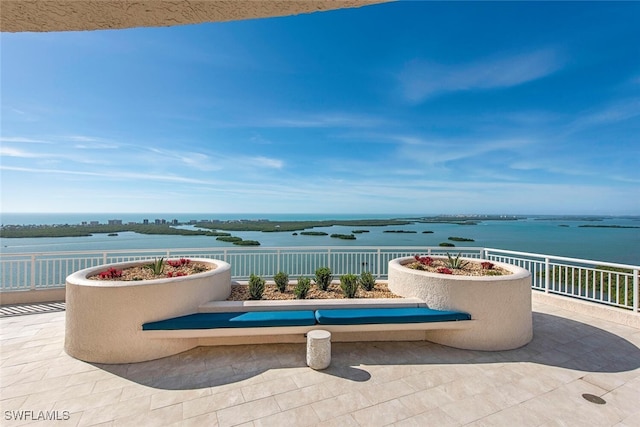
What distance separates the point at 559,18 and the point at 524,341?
8.98 metres

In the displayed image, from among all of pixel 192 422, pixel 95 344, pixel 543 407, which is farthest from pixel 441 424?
pixel 95 344

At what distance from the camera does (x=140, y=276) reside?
14.5 ft

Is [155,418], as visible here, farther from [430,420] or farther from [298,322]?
[430,420]

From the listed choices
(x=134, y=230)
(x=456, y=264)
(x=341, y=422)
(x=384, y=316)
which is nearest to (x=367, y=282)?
(x=384, y=316)

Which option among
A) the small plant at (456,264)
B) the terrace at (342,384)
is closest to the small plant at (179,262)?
the terrace at (342,384)

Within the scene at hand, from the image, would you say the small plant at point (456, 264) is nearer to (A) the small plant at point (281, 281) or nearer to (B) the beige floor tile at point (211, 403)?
(A) the small plant at point (281, 281)

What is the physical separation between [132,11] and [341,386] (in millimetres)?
3671

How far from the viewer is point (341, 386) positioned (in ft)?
9.72

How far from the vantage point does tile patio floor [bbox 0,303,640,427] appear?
249 centimetres

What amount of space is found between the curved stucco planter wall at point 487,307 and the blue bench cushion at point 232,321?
205cm

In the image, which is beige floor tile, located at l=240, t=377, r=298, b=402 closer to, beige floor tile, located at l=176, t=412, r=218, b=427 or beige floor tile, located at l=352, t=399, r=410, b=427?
beige floor tile, located at l=176, t=412, r=218, b=427

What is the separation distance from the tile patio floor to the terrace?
0.04 feet

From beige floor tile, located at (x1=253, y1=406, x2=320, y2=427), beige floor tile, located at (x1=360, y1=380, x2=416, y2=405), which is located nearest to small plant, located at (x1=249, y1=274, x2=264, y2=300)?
beige floor tile, located at (x1=253, y1=406, x2=320, y2=427)

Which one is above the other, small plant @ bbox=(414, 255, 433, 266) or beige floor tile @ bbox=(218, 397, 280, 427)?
small plant @ bbox=(414, 255, 433, 266)
